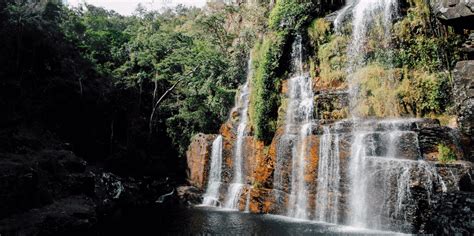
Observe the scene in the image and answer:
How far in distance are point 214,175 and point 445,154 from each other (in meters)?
13.9

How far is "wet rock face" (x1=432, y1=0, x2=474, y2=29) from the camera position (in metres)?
13.1

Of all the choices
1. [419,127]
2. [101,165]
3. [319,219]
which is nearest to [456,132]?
[419,127]

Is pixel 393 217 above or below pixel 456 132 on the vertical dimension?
below

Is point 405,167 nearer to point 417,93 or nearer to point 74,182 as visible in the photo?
point 417,93

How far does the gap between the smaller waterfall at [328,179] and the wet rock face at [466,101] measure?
477cm

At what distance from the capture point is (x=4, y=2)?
22.2 meters

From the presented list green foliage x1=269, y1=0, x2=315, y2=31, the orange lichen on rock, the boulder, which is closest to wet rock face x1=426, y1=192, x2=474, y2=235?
the orange lichen on rock

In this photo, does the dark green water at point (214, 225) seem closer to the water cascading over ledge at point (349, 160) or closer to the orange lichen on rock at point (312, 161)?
the water cascading over ledge at point (349, 160)

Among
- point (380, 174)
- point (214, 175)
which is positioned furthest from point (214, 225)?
point (214, 175)

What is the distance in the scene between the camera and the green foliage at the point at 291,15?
74.1 ft

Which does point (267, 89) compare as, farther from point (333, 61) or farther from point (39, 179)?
point (39, 179)

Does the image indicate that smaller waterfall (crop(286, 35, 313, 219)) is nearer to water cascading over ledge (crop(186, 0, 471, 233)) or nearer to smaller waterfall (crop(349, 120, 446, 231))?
water cascading over ledge (crop(186, 0, 471, 233))

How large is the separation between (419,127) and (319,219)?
18.7ft

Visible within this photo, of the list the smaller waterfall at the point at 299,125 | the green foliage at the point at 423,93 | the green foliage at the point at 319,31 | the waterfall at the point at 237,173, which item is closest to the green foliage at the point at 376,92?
the green foliage at the point at 423,93
